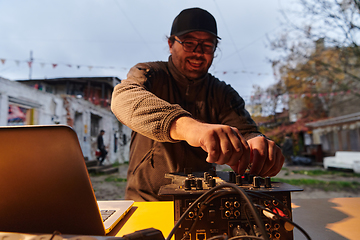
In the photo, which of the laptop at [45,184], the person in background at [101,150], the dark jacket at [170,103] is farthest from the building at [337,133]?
the laptop at [45,184]

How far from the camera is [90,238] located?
1.10ft

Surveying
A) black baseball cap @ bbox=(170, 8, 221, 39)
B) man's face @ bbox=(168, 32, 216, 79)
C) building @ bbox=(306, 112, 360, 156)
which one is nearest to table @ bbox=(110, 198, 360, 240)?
man's face @ bbox=(168, 32, 216, 79)

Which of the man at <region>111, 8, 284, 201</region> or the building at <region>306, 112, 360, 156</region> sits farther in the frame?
the building at <region>306, 112, 360, 156</region>

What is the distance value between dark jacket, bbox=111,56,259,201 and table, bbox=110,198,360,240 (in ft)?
0.83

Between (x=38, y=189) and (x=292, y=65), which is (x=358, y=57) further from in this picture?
(x=38, y=189)

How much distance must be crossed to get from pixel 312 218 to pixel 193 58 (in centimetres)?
85

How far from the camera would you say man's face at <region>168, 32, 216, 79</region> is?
3.51 ft

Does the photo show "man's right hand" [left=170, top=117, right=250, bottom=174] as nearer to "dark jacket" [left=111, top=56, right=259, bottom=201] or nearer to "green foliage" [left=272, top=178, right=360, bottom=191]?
"dark jacket" [left=111, top=56, right=259, bottom=201]

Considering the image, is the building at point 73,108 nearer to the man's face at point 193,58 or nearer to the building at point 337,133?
the man's face at point 193,58

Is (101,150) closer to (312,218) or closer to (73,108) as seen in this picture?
(73,108)

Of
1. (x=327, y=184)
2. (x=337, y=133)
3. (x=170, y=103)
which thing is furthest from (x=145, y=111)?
(x=337, y=133)

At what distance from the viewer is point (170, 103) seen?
0.97 meters

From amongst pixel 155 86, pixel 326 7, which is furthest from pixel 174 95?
pixel 326 7

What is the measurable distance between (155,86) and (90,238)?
0.84 metres
